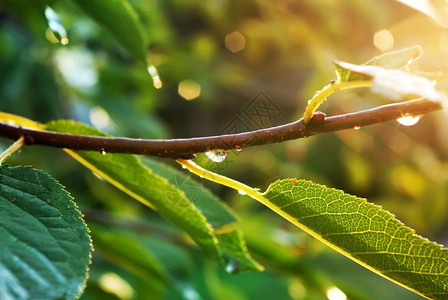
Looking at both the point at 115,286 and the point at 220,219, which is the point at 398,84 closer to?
the point at 220,219

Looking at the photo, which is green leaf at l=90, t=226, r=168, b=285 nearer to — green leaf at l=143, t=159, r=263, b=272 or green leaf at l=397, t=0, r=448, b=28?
green leaf at l=143, t=159, r=263, b=272

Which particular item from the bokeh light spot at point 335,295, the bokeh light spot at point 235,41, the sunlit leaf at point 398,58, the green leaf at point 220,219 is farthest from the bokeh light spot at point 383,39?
the sunlit leaf at point 398,58

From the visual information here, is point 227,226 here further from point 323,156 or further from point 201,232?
point 323,156

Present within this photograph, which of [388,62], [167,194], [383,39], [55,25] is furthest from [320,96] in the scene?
[383,39]

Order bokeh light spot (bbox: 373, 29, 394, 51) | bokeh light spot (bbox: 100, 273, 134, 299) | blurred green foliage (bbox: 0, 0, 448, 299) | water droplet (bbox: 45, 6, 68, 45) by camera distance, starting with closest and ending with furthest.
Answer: water droplet (bbox: 45, 6, 68, 45) < bokeh light spot (bbox: 100, 273, 134, 299) < blurred green foliage (bbox: 0, 0, 448, 299) < bokeh light spot (bbox: 373, 29, 394, 51)

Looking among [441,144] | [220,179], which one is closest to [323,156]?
[441,144]

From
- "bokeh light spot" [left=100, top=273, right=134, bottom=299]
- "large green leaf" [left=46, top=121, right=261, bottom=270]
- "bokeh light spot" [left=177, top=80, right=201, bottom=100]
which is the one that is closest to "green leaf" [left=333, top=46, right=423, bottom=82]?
"large green leaf" [left=46, top=121, right=261, bottom=270]
